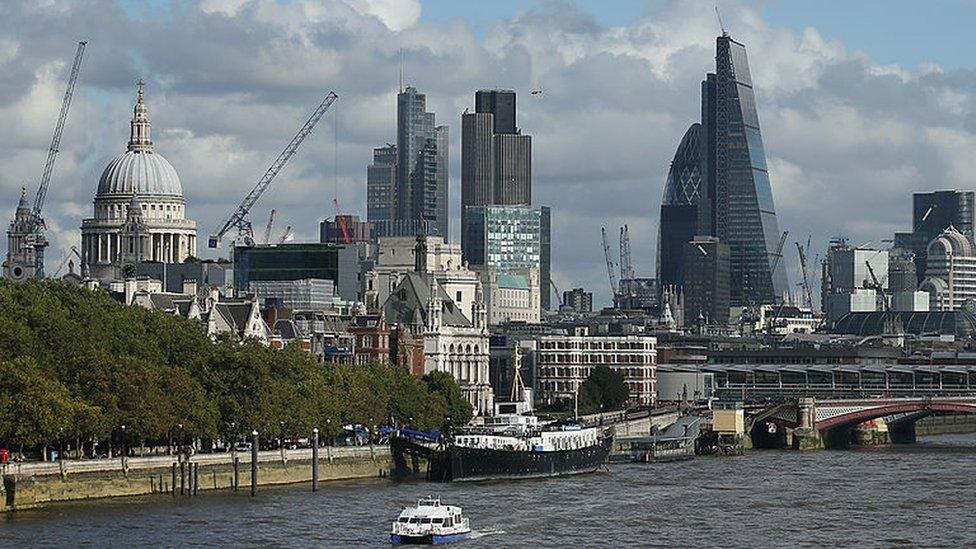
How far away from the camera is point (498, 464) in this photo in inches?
5374

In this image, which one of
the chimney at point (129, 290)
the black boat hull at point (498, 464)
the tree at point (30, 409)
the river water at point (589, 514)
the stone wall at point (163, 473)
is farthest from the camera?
the chimney at point (129, 290)

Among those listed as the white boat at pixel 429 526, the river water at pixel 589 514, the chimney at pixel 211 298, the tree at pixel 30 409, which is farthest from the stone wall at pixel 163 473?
the chimney at pixel 211 298

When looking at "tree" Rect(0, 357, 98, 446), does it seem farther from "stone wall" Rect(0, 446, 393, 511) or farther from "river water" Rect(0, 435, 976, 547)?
"river water" Rect(0, 435, 976, 547)

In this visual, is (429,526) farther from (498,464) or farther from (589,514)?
(498,464)

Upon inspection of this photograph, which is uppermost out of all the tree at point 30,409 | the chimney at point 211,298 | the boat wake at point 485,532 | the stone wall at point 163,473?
the chimney at point 211,298

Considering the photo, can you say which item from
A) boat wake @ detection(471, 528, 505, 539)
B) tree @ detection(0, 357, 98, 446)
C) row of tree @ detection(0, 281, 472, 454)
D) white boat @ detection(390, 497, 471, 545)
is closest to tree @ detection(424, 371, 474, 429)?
row of tree @ detection(0, 281, 472, 454)

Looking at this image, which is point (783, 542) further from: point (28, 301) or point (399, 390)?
point (399, 390)

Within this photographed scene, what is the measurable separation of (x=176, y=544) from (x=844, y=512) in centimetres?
3499

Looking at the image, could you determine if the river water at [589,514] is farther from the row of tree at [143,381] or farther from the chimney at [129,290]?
the chimney at [129,290]

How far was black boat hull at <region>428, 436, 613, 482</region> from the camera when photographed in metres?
134

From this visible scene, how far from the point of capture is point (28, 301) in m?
127

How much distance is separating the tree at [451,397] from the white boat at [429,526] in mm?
61003

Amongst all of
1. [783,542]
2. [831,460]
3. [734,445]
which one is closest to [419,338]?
[734,445]

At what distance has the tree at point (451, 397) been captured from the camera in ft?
541
